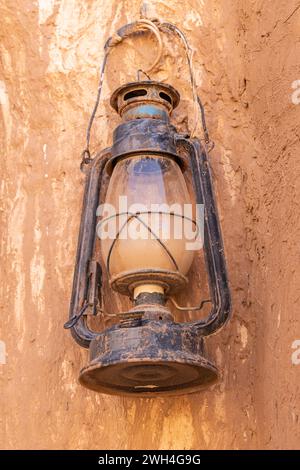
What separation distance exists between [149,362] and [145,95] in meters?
0.54

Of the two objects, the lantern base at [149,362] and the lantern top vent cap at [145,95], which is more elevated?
the lantern top vent cap at [145,95]

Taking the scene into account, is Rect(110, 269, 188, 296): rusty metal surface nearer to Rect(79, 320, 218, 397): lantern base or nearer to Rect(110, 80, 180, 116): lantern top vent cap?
Rect(79, 320, 218, 397): lantern base

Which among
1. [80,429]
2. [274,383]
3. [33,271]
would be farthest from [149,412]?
[33,271]

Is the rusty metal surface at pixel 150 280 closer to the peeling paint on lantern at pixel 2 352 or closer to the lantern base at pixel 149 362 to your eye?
the lantern base at pixel 149 362

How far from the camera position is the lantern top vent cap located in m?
1.70

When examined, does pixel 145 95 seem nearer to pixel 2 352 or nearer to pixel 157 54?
pixel 157 54

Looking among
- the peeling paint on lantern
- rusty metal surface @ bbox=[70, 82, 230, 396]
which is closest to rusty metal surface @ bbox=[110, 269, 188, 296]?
rusty metal surface @ bbox=[70, 82, 230, 396]

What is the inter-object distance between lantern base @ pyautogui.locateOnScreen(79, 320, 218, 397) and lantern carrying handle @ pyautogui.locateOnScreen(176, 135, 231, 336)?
0.05 meters

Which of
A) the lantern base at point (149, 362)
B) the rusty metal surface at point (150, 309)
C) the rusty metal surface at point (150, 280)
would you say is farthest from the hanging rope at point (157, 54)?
the lantern base at point (149, 362)

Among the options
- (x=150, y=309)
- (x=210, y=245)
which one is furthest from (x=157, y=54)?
(x=150, y=309)

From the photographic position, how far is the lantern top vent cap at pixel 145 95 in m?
1.70

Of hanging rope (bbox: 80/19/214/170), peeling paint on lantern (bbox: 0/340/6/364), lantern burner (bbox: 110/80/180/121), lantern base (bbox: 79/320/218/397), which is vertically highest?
hanging rope (bbox: 80/19/214/170)

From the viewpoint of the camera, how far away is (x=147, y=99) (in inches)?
66.8

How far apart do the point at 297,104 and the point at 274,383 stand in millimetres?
524
